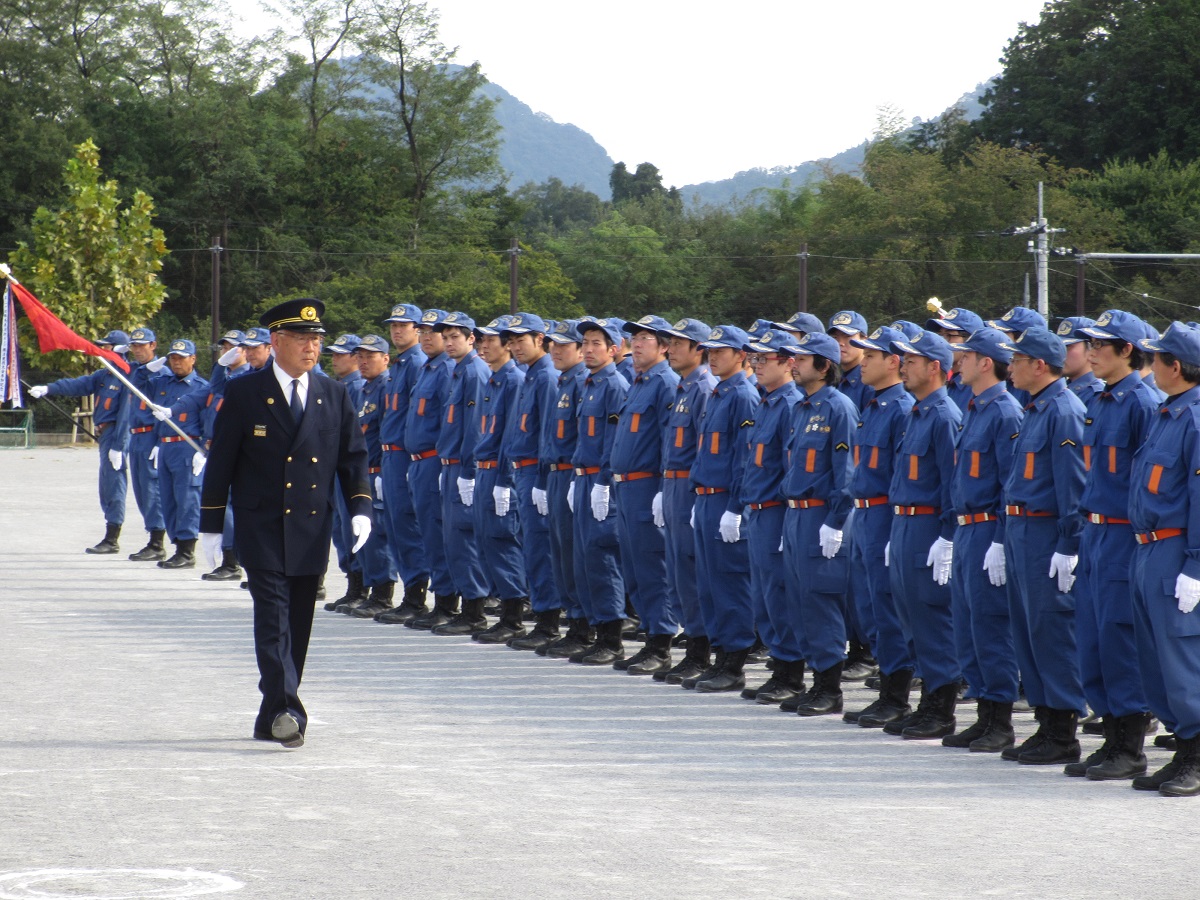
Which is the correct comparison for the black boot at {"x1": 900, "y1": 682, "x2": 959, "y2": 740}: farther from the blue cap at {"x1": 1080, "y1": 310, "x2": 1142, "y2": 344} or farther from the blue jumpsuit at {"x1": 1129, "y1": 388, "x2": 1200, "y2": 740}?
the blue cap at {"x1": 1080, "y1": 310, "x2": 1142, "y2": 344}

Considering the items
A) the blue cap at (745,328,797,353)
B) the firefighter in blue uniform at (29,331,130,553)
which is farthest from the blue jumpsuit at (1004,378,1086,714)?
the firefighter in blue uniform at (29,331,130,553)

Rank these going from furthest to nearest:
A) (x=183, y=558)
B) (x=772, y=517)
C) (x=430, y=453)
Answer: (x=183, y=558) → (x=430, y=453) → (x=772, y=517)

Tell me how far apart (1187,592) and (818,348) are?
3299 mm

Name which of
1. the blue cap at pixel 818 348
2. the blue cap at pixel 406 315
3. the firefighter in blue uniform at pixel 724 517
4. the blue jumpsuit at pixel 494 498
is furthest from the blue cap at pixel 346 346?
the blue cap at pixel 818 348

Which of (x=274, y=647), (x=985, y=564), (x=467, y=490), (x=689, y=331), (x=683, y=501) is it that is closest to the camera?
(x=274, y=647)

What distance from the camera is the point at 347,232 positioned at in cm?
6594

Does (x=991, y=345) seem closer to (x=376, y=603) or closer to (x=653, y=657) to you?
(x=653, y=657)

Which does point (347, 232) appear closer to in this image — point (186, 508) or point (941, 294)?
point (941, 294)

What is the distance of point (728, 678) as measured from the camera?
10.7 meters

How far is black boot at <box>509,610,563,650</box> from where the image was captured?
41.1 ft

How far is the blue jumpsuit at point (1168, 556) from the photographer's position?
7.50 m

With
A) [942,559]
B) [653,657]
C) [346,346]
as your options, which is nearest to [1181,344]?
[942,559]

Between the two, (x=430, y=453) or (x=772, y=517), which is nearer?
(x=772, y=517)

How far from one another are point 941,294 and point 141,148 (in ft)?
108
